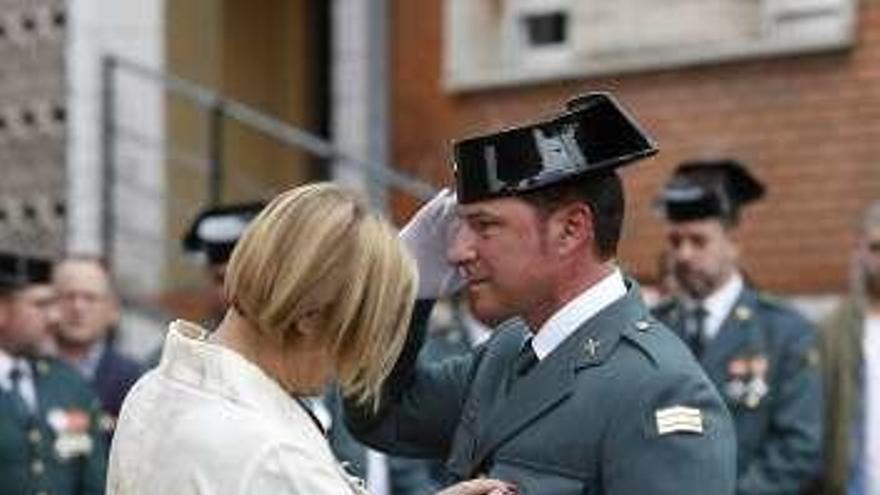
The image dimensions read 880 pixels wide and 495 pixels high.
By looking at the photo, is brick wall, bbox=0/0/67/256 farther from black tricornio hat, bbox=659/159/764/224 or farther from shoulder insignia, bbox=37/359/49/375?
black tricornio hat, bbox=659/159/764/224

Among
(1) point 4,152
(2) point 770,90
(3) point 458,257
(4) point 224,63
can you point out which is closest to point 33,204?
(1) point 4,152

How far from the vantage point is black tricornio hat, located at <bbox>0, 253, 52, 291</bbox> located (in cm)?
767

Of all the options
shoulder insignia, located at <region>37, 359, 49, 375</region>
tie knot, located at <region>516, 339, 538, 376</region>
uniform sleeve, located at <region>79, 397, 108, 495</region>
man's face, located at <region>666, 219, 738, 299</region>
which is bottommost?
uniform sleeve, located at <region>79, 397, 108, 495</region>

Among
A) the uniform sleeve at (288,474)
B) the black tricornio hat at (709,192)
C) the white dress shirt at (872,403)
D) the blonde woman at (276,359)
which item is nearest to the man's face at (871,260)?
the white dress shirt at (872,403)

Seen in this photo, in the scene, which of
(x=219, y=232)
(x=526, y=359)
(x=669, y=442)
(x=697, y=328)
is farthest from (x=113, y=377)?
(x=669, y=442)

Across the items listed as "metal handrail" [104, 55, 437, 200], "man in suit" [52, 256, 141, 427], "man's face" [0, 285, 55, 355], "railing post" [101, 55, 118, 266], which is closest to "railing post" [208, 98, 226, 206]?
"metal handrail" [104, 55, 437, 200]

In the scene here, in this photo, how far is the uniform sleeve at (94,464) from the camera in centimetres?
750

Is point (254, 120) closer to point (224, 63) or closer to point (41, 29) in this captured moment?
point (41, 29)

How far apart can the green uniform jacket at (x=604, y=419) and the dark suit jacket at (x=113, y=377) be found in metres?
4.01

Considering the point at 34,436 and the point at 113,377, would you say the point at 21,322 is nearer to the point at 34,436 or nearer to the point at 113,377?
the point at 34,436

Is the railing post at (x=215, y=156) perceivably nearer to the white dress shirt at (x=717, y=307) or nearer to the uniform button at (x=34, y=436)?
the uniform button at (x=34, y=436)

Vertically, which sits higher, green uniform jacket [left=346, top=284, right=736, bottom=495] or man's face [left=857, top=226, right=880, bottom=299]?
green uniform jacket [left=346, top=284, right=736, bottom=495]

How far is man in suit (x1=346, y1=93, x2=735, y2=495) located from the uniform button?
344cm

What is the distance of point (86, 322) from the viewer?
8.35 meters
